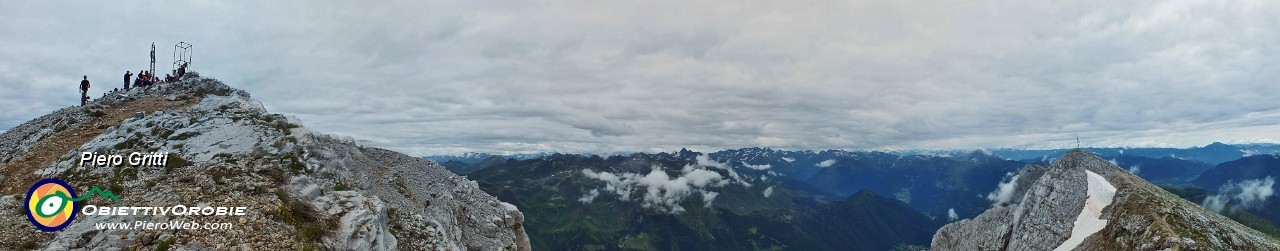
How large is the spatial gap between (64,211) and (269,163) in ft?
28.8

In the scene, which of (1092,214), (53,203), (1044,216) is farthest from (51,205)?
(1044,216)

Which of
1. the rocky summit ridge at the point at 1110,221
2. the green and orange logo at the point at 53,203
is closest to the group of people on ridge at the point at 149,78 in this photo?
the green and orange logo at the point at 53,203

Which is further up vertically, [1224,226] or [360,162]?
[360,162]

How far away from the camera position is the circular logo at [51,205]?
2458 centimetres

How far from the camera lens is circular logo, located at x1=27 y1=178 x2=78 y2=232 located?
80.6 feet

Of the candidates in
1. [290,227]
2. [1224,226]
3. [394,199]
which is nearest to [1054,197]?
[1224,226]

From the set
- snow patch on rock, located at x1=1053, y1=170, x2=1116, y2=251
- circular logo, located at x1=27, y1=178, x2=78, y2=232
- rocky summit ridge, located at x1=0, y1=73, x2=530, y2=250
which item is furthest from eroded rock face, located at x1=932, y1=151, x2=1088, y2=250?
circular logo, located at x1=27, y1=178, x2=78, y2=232

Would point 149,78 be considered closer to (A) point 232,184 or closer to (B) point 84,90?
(B) point 84,90

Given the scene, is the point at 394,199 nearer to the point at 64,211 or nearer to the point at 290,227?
the point at 290,227

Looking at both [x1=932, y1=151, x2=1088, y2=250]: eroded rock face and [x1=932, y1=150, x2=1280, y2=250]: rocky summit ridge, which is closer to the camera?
[x1=932, y1=150, x2=1280, y2=250]: rocky summit ridge

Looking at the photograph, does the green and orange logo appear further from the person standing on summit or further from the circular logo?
the person standing on summit

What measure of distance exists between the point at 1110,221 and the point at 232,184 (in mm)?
106457

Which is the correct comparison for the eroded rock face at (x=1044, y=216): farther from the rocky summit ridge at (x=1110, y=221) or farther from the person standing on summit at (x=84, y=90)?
the person standing on summit at (x=84, y=90)

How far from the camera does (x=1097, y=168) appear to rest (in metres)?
96.4
